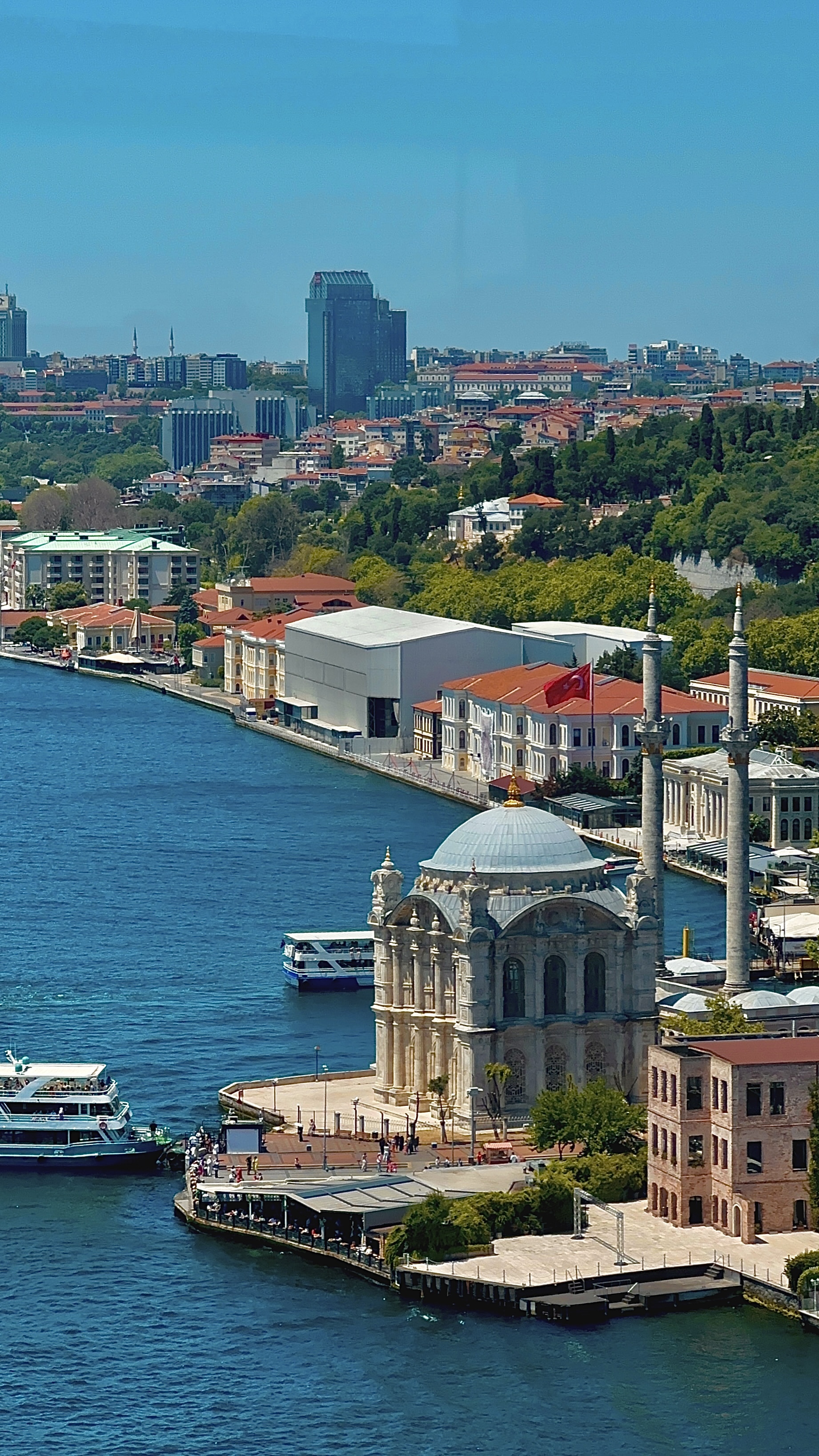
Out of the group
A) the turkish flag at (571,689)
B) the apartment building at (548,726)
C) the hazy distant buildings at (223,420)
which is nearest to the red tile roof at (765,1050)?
the apartment building at (548,726)

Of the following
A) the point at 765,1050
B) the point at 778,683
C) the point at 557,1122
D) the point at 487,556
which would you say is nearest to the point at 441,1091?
the point at 557,1122

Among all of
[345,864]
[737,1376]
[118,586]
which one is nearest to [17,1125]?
[737,1376]

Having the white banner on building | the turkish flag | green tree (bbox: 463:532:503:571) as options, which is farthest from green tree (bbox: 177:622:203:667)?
the turkish flag

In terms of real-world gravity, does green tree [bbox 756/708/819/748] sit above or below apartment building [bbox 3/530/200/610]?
above

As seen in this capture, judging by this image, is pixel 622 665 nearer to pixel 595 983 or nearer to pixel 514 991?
pixel 595 983

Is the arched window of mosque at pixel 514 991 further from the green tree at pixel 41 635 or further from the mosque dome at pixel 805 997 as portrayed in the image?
the green tree at pixel 41 635

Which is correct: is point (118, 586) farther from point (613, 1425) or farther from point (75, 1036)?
point (613, 1425)

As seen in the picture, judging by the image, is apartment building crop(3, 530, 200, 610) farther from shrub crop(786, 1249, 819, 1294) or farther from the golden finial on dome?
shrub crop(786, 1249, 819, 1294)
